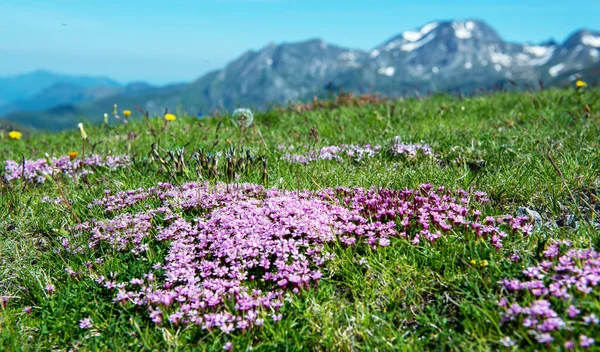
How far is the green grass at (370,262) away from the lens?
3.81 metres

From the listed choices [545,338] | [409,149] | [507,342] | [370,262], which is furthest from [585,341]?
[409,149]

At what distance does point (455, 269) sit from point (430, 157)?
3354 millimetres

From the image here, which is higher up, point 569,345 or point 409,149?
point 409,149

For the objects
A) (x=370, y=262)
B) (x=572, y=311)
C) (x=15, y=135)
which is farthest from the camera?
(x=15, y=135)

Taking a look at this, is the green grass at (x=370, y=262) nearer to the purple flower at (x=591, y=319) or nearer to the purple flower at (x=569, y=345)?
the purple flower at (x=569, y=345)

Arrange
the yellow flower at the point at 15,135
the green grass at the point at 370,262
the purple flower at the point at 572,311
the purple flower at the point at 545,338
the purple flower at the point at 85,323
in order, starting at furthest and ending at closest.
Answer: the yellow flower at the point at 15,135 < the purple flower at the point at 85,323 < the green grass at the point at 370,262 < the purple flower at the point at 572,311 < the purple flower at the point at 545,338

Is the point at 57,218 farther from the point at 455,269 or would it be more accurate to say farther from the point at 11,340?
the point at 455,269

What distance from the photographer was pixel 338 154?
25.3 feet

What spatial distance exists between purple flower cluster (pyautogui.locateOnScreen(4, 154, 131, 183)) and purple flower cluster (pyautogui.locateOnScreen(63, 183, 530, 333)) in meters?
1.99

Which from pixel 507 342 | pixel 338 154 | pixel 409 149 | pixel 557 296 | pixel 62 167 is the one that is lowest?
pixel 507 342

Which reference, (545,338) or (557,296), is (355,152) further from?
(545,338)

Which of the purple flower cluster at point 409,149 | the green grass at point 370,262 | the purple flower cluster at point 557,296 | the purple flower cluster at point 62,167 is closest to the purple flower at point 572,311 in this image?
the purple flower cluster at point 557,296

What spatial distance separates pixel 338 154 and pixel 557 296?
15.1 ft

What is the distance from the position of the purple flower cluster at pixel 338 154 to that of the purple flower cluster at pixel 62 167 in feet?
9.43
